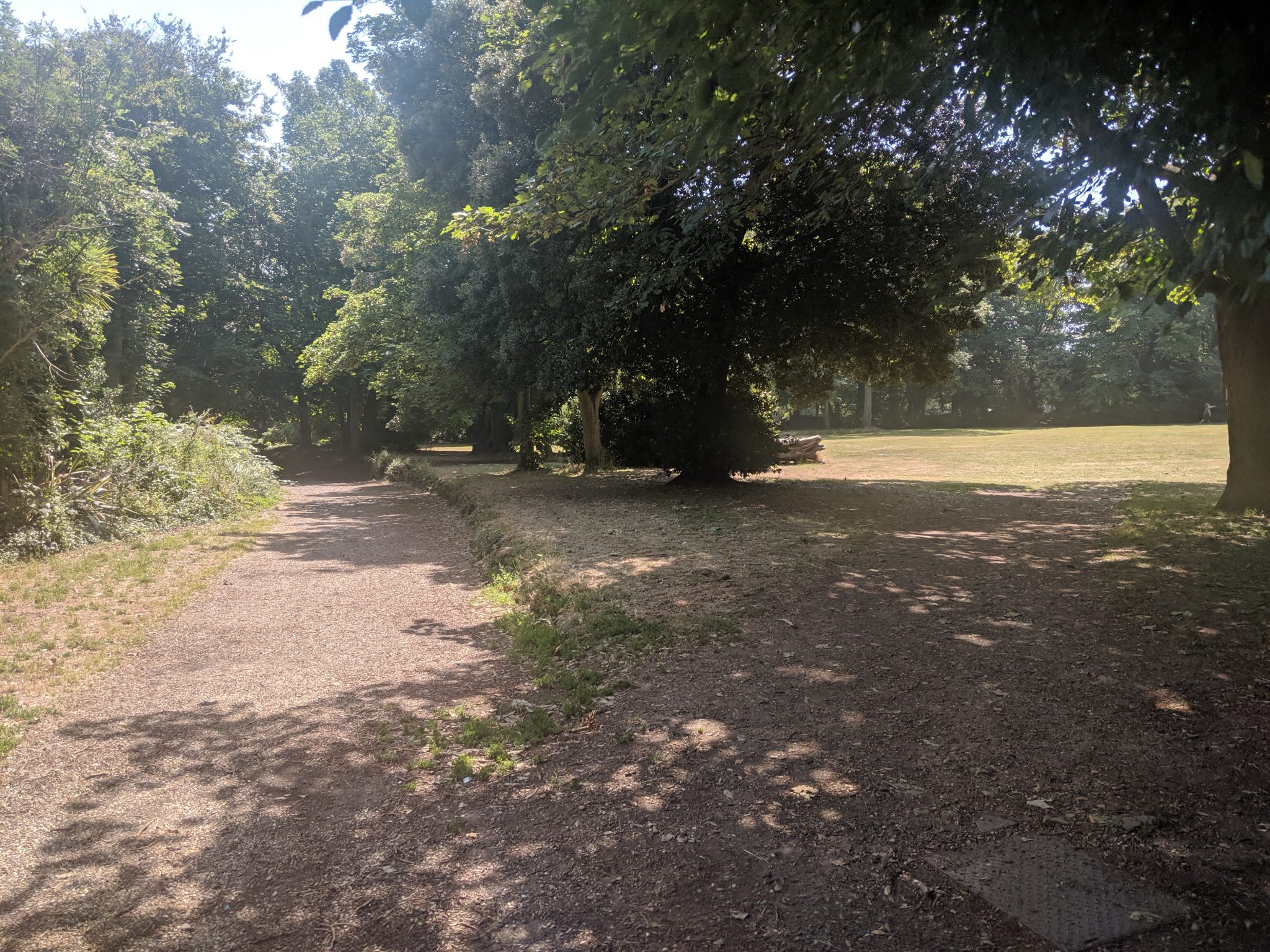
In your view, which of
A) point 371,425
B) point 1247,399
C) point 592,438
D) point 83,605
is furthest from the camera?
point 371,425

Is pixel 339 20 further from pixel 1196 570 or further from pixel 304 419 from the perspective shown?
pixel 304 419

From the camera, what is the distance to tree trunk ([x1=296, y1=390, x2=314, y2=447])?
128 feet

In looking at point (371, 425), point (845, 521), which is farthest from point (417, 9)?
point (371, 425)

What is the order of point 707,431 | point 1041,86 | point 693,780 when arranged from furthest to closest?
1. point 707,431
2. point 1041,86
3. point 693,780

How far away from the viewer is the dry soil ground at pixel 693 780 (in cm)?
273

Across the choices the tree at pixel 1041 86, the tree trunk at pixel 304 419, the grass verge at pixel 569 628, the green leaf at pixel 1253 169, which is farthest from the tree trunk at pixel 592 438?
the tree trunk at pixel 304 419

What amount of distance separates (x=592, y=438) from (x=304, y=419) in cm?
2464

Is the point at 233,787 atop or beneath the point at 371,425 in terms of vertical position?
beneath

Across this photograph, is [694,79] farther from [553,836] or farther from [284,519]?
[284,519]

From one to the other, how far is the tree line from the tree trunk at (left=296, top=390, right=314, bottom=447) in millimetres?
5893

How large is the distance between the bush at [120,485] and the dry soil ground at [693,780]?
448 centimetres

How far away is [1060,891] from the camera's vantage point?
273 cm

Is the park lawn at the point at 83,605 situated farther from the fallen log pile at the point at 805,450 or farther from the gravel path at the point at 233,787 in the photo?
the fallen log pile at the point at 805,450

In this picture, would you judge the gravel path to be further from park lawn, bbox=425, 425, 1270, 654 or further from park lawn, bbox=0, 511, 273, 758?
park lawn, bbox=425, 425, 1270, 654
